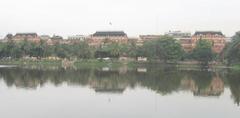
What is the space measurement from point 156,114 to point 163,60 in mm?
48511

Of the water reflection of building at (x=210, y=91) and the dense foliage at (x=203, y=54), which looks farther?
the dense foliage at (x=203, y=54)

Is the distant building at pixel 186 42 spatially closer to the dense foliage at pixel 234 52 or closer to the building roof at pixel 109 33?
the building roof at pixel 109 33

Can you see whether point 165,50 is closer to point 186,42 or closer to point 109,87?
point 186,42

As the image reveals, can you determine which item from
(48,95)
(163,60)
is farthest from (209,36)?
(48,95)

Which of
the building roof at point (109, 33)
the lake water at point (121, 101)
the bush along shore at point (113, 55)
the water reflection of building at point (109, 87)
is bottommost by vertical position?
the bush along shore at point (113, 55)

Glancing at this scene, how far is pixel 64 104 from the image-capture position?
1777cm

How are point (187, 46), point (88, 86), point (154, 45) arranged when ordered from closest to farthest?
point (88, 86)
point (154, 45)
point (187, 46)

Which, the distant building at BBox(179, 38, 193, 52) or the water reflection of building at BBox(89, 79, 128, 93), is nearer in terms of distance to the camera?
the water reflection of building at BBox(89, 79, 128, 93)

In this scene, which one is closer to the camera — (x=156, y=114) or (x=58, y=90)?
(x=156, y=114)

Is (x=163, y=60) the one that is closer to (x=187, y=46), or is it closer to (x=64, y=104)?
(x=187, y=46)

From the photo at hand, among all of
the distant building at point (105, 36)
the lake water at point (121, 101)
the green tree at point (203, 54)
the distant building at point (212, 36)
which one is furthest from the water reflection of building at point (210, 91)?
the distant building at point (105, 36)

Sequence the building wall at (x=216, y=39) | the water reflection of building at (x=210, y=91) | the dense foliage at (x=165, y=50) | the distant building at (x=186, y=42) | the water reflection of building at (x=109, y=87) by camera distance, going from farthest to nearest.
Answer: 1. the distant building at (x=186, y=42)
2. the building wall at (x=216, y=39)
3. the dense foliage at (x=165, y=50)
4. the water reflection of building at (x=109, y=87)
5. the water reflection of building at (x=210, y=91)


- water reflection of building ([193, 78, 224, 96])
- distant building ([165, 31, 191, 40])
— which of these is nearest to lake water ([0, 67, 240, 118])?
water reflection of building ([193, 78, 224, 96])

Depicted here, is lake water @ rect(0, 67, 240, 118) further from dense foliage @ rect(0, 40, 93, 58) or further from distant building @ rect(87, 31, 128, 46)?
distant building @ rect(87, 31, 128, 46)
